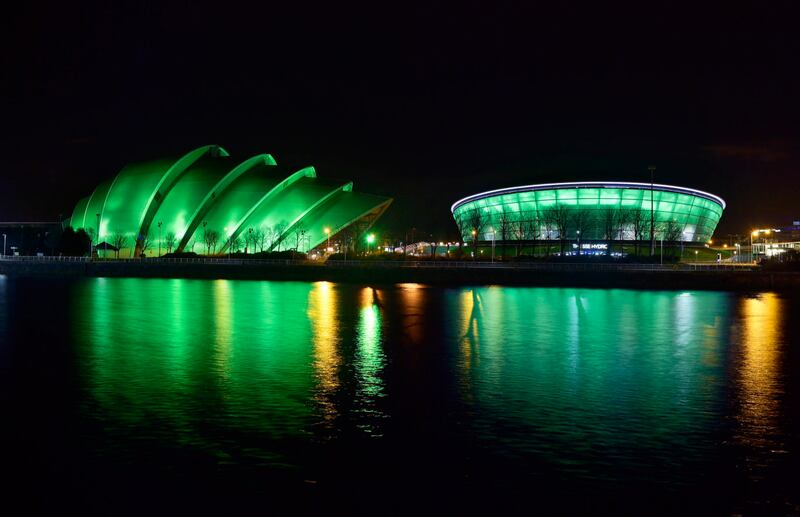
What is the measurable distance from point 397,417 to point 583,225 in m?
71.9

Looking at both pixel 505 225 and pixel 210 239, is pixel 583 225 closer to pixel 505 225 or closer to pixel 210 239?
pixel 505 225

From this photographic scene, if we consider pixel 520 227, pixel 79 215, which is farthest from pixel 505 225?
pixel 79 215

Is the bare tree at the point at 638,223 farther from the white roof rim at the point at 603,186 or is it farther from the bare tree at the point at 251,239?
the bare tree at the point at 251,239

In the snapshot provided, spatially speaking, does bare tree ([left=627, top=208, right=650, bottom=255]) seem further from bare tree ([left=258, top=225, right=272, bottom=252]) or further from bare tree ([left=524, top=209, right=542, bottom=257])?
bare tree ([left=258, top=225, right=272, bottom=252])

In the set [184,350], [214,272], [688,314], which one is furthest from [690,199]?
[184,350]

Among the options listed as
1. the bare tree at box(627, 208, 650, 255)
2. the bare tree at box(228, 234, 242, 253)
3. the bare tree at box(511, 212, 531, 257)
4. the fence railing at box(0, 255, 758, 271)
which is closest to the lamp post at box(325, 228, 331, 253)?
the bare tree at box(228, 234, 242, 253)

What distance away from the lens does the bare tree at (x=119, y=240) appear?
73125 millimetres

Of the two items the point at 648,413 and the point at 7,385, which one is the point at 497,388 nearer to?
the point at 648,413

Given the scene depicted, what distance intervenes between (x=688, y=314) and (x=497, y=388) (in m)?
18.0

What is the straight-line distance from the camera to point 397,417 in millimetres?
11859

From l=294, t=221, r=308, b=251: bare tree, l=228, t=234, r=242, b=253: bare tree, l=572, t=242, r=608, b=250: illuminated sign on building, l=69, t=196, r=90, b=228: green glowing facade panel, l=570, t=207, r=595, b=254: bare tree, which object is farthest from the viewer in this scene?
l=570, t=207, r=595, b=254: bare tree

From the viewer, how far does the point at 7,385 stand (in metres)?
14.3

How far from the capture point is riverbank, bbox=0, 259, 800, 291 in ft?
153

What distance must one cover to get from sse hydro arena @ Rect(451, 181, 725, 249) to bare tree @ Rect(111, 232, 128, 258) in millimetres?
33057
